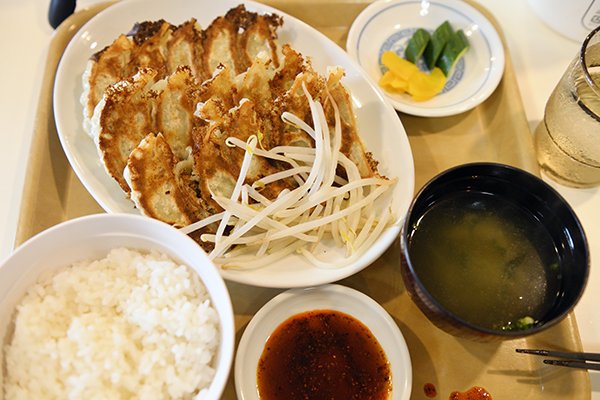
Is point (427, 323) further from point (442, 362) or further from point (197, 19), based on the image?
point (197, 19)

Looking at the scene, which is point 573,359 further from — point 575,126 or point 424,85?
point 424,85

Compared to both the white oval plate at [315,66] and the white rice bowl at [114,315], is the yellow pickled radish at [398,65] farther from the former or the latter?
the white rice bowl at [114,315]

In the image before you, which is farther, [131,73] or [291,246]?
[131,73]

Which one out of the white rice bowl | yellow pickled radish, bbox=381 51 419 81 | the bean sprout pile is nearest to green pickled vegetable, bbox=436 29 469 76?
yellow pickled radish, bbox=381 51 419 81

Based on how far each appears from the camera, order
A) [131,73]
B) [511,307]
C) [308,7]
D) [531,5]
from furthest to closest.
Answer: [531,5]
[308,7]
[131,73]
[511,307]

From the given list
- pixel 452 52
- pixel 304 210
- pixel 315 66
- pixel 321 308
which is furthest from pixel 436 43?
pixel 321 308

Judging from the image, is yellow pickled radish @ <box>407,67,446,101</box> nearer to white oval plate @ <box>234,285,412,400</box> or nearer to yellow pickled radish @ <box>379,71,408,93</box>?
yellow pickled radish @ <box>379,71,408,93</box>

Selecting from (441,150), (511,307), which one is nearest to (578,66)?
(441,150)
